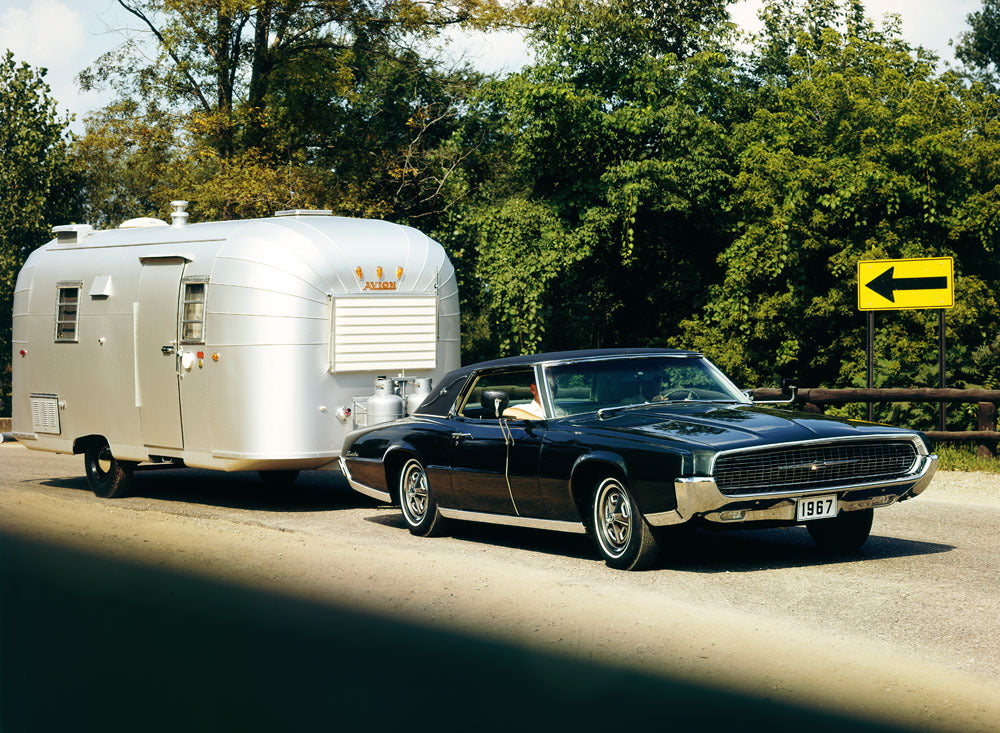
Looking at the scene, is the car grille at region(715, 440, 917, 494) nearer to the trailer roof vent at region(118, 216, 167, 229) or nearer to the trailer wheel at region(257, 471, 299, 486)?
the trailer wheel at region(257, 471, 299, 486)

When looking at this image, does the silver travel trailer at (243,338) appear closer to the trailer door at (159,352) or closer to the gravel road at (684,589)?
the trailer door at (159,352)

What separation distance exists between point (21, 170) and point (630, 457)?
32813mm

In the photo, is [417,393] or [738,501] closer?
[738,501]

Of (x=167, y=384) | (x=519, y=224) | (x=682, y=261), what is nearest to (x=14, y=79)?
(x=519, y=224)

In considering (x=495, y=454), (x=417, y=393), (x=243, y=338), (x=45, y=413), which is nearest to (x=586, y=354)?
(x=495, y=454)

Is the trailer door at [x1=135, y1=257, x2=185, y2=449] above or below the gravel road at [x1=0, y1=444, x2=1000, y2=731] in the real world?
above

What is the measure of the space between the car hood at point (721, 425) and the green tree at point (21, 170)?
31.4m

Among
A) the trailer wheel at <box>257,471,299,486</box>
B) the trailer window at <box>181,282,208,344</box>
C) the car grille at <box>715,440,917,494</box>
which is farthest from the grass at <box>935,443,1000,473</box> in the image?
the trailer window at <box>181,282,208,344</box>

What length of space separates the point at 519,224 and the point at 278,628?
22.3 metres

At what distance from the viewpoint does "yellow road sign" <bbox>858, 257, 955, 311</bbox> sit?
1591 cm

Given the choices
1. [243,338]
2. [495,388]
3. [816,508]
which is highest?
[243,338]

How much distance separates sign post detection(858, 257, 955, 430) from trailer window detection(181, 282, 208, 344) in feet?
27.5

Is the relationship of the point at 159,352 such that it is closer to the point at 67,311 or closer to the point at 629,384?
the point at 67,311

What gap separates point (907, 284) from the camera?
16266 mm
